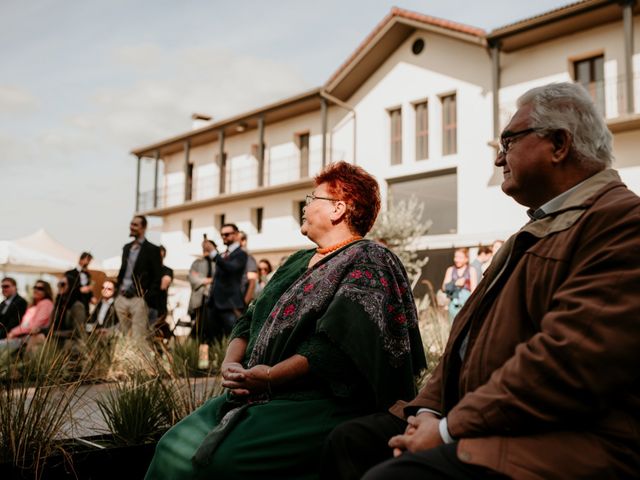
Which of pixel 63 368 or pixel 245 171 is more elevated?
pixel 245 171

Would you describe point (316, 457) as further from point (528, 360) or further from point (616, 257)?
point (616, 257)

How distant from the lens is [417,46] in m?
25.2

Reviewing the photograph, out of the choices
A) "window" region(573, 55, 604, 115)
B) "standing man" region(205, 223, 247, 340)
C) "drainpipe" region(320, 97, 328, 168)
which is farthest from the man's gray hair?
"drainpipe" region(320, 97, 328, 168)

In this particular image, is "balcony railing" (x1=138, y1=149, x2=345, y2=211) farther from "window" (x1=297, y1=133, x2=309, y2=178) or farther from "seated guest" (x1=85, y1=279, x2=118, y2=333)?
"seated guest" (x1=85, y1=279, x2=118, y2=333)

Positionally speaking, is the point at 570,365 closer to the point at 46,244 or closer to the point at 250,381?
the point at 250,381

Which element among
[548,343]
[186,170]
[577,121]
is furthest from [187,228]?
[548,343]

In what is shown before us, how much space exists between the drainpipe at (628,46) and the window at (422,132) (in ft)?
24.4

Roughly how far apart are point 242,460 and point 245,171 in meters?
30.0

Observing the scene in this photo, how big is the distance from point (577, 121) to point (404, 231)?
20.4 metres

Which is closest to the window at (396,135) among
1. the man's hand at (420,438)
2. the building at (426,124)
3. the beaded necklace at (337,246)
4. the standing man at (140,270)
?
the building at (426,124)

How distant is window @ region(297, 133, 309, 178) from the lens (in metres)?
29.4

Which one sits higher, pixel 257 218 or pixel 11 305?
pixel 257 218

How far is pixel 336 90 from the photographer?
27.2 m

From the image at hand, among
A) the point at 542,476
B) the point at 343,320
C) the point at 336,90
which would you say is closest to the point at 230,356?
the point at 343,320
